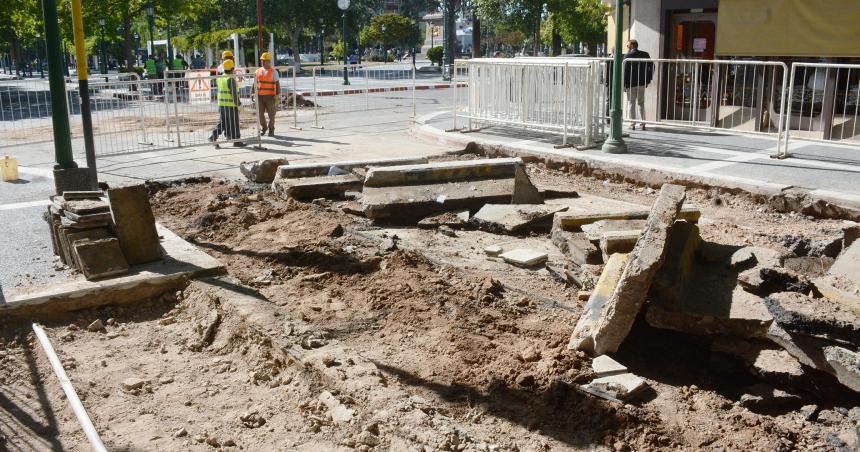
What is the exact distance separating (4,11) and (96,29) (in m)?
11.4

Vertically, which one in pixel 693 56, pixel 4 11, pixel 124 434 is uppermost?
pixel 4 11

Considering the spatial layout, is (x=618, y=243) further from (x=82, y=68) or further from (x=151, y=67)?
(x=151, y=67)

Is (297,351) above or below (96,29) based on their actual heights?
below

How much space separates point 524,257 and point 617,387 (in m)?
2.99

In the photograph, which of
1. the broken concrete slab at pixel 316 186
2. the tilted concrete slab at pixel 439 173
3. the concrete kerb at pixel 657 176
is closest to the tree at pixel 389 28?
the concrete kerb at pixel 657 176

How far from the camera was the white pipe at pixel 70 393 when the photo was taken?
14.7ft

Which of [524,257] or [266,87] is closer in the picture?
[524,257]

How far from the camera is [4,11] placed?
106 ft

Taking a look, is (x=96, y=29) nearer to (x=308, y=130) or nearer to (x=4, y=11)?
(x=4, y=11)

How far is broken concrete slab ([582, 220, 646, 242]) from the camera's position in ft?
25.4

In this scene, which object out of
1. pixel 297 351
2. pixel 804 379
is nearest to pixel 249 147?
pixel 297 351

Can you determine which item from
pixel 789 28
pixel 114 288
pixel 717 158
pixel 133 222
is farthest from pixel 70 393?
pixel 789 28

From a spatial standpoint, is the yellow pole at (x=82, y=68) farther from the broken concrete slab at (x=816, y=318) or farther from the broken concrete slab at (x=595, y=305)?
the broken concrete slab at (x=816, y=318)

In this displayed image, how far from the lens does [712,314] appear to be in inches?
220
